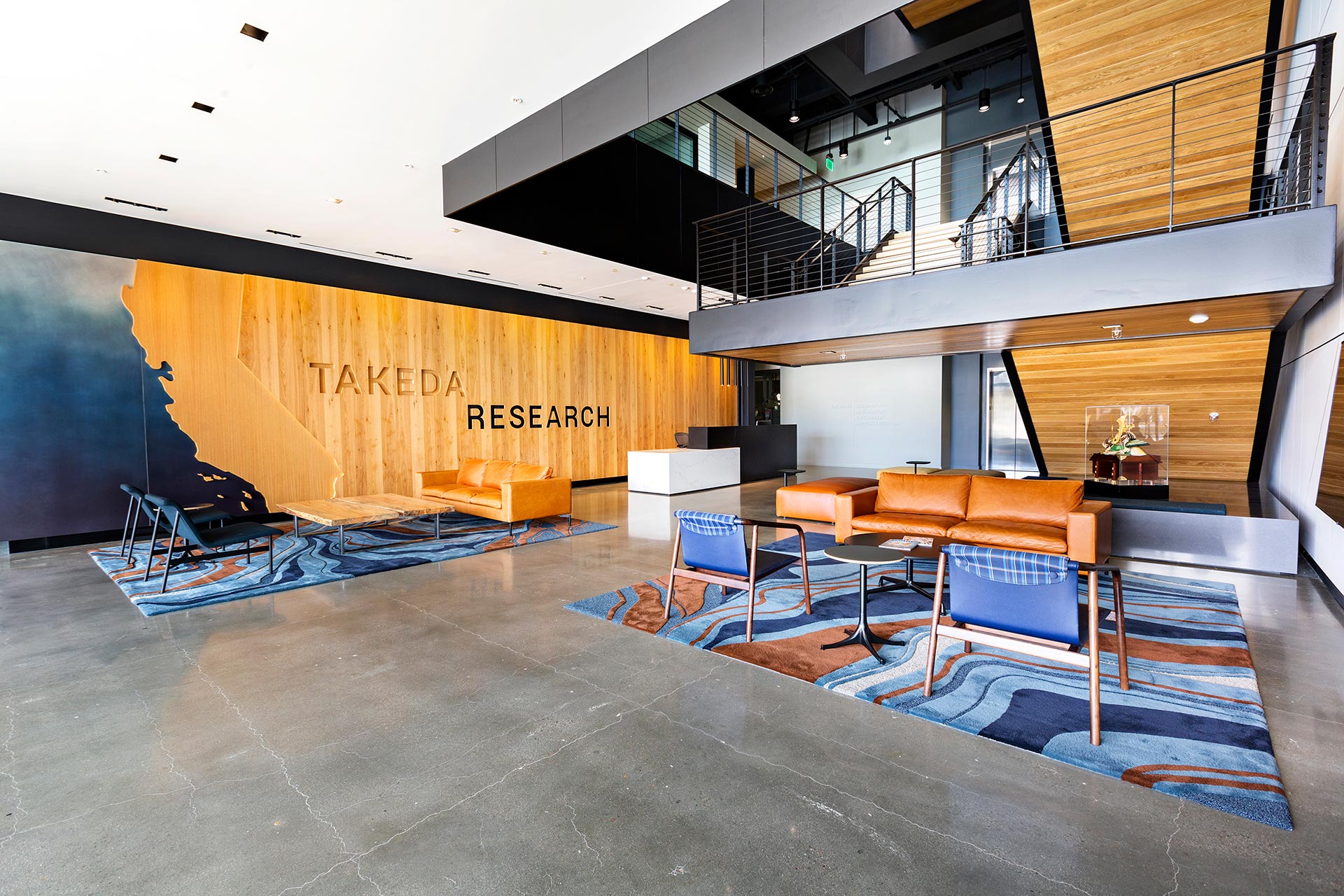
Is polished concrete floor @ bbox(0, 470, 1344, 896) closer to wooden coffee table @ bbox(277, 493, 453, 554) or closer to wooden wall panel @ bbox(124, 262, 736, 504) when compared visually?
wooden coffee table @ bbox(277, 493, 453, 554)

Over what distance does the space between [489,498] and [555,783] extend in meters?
5.90

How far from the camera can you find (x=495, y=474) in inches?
340

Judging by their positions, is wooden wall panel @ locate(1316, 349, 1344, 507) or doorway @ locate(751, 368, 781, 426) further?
doorway @ locate(751, 368, 781, 426)

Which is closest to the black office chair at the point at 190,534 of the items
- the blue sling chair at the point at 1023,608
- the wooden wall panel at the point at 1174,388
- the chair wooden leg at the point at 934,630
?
the chair wooden leg at the point at 934,630

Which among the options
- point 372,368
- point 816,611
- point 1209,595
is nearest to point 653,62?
point 816,611

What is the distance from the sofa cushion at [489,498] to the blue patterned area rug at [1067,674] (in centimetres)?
328

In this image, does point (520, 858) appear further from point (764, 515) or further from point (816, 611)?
point (764, 515)

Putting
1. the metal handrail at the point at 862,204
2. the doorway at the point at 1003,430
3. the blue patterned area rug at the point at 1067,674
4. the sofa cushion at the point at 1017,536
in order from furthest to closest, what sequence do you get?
the doorway at the point at 1003,430
the metal handrail at the point at 862,204
the sofa cushion at the point at 1017,536
the blue patterned area rug at the point at 1067,674

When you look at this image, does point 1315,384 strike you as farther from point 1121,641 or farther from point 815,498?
point 815,498

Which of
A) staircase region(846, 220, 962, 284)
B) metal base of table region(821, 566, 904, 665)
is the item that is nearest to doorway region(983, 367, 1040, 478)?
staircase region(846, 220, 962, 284)

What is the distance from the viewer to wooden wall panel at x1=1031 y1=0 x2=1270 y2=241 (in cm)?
470

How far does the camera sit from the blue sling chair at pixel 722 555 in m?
3.84

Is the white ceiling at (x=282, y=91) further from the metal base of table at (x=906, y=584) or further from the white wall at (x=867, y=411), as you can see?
the white wall at (x=867, y=411)

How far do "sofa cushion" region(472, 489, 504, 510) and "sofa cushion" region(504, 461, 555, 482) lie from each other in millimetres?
247
